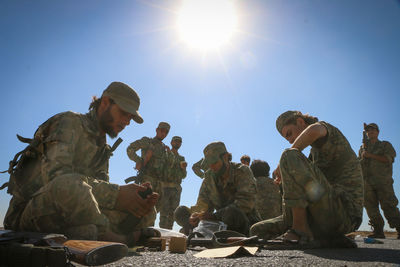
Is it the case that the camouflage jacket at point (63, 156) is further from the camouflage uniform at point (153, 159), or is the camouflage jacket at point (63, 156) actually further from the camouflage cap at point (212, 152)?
the camouflage uniform at point (153, 159)

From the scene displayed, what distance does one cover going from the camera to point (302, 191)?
8.86 feet

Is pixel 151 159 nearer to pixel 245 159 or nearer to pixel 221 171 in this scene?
pixel 245 159

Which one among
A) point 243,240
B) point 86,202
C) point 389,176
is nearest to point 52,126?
point 86,202

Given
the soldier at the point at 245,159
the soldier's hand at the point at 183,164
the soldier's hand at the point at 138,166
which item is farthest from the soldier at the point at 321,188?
the soldier's hand at the point at 183,164

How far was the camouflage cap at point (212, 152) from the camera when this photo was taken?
4.72 metres

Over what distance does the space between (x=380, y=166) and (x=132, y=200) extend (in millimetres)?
6842

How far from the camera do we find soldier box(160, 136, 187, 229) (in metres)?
8.02

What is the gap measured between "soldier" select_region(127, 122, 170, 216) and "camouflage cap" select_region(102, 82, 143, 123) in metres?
4.71

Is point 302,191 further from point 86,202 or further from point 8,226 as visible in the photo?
point 8,226

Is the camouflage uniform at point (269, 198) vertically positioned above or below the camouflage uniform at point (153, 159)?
below

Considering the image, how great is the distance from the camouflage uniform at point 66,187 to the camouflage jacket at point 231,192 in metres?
2.08

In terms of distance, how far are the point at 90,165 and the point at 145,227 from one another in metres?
0.92

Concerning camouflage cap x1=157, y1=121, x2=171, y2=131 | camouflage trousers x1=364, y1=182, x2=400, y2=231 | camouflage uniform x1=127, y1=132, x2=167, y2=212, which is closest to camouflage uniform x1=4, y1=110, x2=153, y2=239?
camouflage uniform x1=127, y1=132, x2=167, y2=212

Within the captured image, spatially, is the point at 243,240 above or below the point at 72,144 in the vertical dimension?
below
